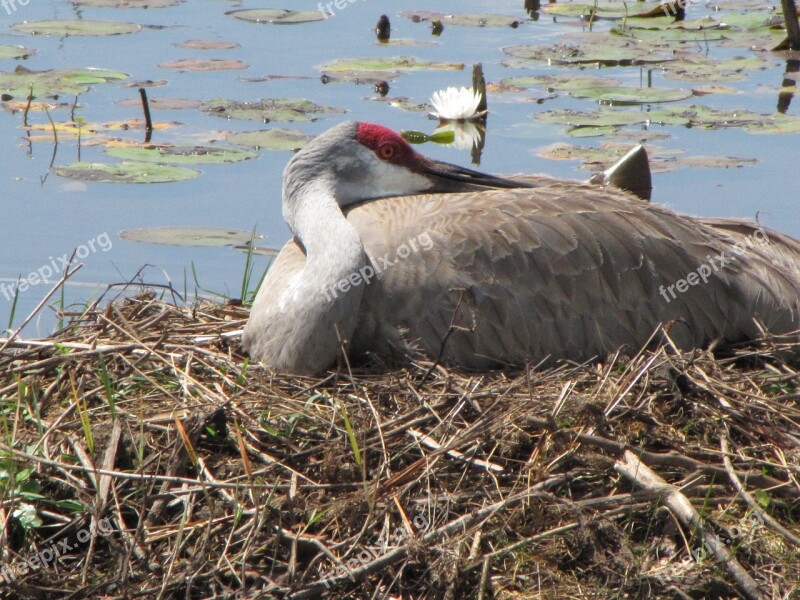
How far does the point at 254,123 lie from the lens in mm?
8805

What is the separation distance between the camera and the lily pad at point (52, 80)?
906 centimetres

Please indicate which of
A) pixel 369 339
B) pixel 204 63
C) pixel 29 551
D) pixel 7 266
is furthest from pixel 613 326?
pixel 204 63

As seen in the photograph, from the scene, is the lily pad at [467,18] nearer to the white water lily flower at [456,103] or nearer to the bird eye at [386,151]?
the white water lily flower at [456,103]

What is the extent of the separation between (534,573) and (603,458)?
499 millimetres

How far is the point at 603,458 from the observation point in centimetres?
421

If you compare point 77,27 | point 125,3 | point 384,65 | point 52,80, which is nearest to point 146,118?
point 52,80

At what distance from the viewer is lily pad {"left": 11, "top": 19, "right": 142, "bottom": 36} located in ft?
33.9

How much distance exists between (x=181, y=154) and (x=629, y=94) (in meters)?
3.32

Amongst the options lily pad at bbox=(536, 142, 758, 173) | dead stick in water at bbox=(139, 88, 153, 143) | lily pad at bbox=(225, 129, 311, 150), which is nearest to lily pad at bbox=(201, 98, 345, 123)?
lily pad at bbox=(225, 129, 311, 150)

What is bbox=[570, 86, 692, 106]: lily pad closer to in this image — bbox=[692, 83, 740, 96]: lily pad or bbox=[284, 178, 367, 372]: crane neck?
bbox=[692, 83, 740, 96]: lily pad

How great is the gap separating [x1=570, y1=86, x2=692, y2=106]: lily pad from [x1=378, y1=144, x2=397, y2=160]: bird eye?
4126 millimetres

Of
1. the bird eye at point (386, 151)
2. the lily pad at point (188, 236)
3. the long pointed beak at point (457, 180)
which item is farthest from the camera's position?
the lily pad at point (188, 236)

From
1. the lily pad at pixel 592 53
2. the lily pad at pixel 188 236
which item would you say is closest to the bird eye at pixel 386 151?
the lily pad at pixel 188 236

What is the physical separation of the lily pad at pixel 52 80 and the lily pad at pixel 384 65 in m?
1.56
